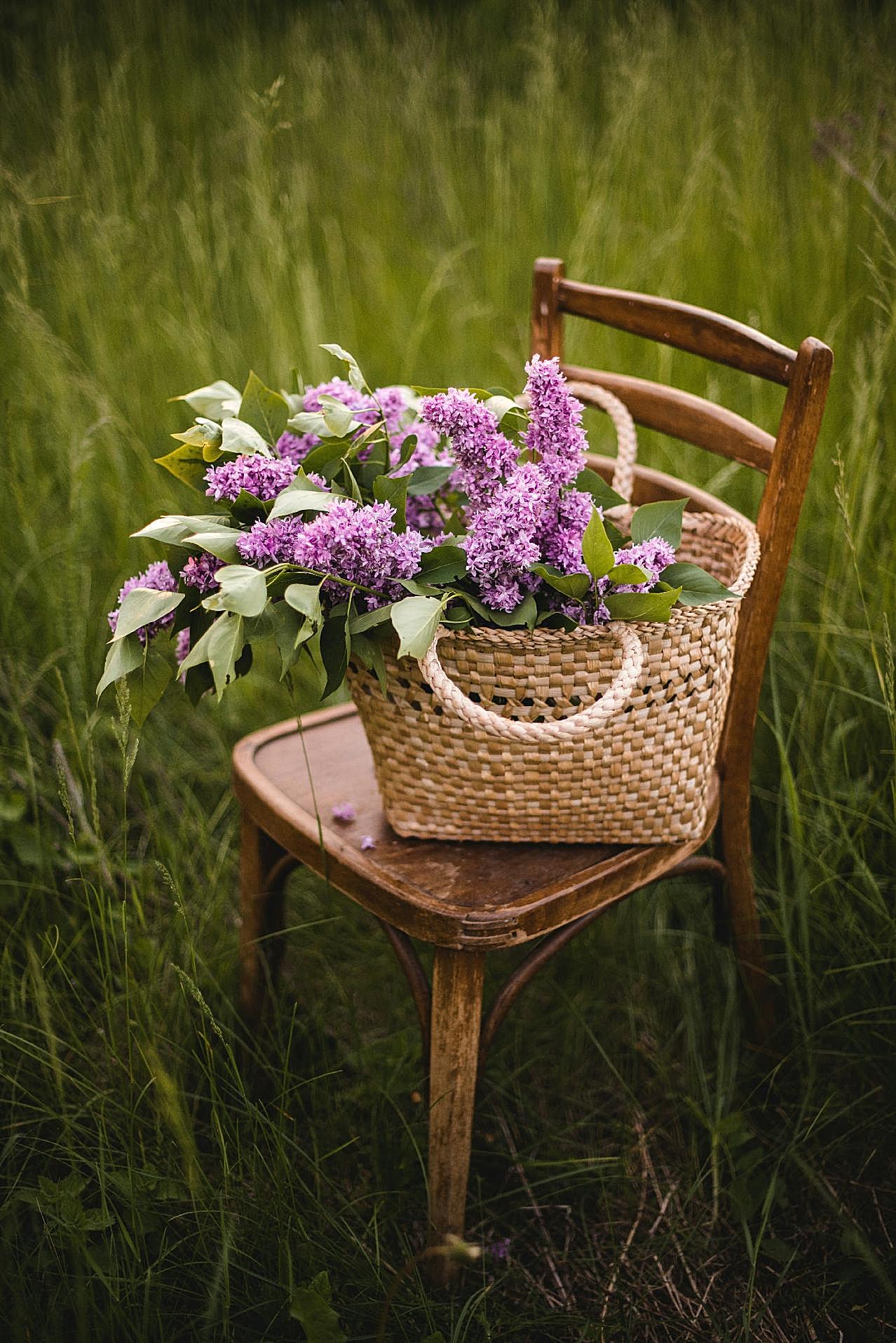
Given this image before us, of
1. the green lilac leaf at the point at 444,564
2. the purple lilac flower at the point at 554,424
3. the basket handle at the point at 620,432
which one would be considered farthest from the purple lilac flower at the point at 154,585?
the basket handle at the point at 620,432

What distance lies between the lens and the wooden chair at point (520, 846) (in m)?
0.83

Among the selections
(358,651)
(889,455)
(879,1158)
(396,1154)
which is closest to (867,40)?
(889,455)

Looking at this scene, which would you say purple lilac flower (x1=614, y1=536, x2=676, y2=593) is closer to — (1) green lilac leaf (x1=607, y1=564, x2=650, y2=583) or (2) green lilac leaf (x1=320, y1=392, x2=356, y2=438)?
(1) green lilac leaf (x1=607, y1=564, x2=650, y2=583)

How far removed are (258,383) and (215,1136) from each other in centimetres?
68

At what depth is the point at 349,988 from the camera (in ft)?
4.43

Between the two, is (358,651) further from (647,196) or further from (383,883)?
(647,196)

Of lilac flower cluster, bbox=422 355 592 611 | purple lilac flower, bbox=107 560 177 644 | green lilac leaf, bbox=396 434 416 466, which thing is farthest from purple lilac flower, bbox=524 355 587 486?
purple lilac flower, bbox=107 560 177 644

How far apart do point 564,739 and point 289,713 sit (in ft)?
3.13

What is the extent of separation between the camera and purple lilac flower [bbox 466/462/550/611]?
0.72 meters

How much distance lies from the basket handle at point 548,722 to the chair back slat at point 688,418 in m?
0.34

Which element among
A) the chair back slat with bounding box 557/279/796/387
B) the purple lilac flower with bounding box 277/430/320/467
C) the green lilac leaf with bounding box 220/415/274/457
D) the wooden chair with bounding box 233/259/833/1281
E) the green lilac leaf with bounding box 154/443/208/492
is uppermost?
the chair back slat with bounding box 557/279/796/387

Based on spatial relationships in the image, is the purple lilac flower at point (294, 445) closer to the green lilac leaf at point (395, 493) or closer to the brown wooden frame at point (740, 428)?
the green lilac leaf at point (395, 493)

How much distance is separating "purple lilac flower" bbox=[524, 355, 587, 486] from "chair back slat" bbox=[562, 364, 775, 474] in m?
0.27

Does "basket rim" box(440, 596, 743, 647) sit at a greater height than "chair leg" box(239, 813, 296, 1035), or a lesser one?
greater
